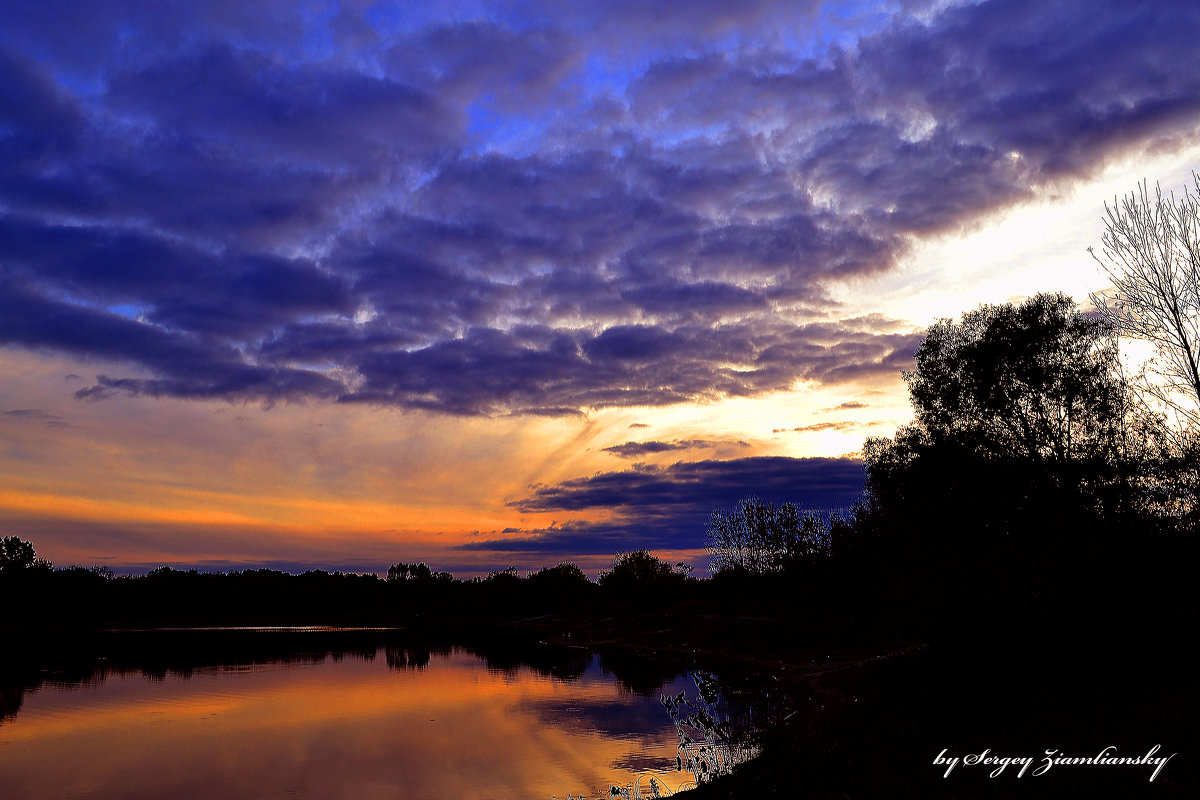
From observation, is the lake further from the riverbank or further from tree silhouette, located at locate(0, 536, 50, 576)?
tree silhouette, located at locate(0, 536, 50, 576)

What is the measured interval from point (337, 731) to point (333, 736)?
60.1 inches

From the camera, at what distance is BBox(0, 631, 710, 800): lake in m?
28.2

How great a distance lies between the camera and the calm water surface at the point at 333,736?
1109 inches

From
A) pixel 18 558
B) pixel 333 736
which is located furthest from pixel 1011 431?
pixel 18 558

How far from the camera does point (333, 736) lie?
3850 cm

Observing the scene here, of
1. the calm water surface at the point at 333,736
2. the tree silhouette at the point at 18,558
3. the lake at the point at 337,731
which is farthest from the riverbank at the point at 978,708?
the tree silhouette at the point at 18,558

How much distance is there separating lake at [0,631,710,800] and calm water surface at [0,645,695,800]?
127mm

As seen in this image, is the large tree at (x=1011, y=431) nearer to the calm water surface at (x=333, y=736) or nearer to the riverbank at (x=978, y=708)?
the riverbank at (x=978, y=708)

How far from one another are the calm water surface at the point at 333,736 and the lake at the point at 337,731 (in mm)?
127

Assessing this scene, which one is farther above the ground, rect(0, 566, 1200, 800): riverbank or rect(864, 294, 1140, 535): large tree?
rect(864, 294, 1140, 535): large tree

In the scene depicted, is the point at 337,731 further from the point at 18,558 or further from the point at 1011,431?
the point at 18,558

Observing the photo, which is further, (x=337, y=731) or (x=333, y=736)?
(x=337, y=731)

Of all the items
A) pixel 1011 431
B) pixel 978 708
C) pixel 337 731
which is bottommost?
pixel 337 731

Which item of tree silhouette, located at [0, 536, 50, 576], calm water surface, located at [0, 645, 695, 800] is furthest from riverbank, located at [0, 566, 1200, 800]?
tree silhouette, located at [0, 536, 50, 576]
